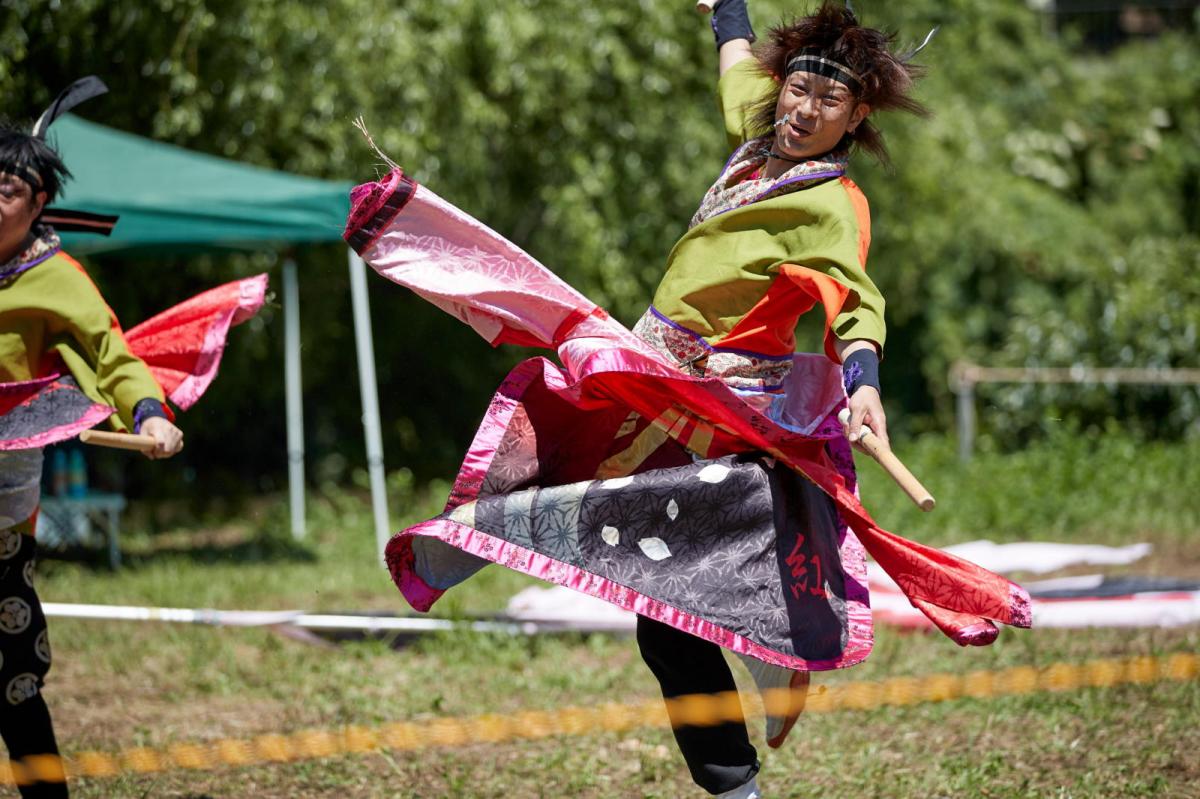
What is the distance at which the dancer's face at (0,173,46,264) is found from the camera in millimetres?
3084

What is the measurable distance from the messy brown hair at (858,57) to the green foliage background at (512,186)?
3.78 m

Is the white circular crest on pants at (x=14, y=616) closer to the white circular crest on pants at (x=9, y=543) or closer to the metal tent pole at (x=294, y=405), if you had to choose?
A: the white circular crest on pants at (x=9, y=543)

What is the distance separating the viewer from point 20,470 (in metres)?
3.12

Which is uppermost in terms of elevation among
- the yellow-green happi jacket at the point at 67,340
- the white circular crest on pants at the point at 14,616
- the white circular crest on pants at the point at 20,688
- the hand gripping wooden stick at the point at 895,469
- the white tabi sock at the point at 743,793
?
the yellow-green happi jacket at the point at 67,340

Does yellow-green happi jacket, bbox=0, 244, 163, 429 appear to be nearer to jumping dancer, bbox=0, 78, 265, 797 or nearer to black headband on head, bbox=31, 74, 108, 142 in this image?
jumping dancer, bbox=0, 78, 265, 797

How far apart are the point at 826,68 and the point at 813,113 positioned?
0.32 feet

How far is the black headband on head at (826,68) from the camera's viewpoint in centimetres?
282

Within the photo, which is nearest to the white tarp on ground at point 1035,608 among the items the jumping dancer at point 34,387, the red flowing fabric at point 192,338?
the red flowing fabric at point 192,338

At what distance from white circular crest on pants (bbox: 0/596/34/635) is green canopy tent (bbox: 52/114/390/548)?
367cm

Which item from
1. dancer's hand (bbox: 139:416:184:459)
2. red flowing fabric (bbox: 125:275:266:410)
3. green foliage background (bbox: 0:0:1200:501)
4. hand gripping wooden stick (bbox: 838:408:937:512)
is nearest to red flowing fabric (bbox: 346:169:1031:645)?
hand gripping wooden stick (bbox: 838:408:937:512)

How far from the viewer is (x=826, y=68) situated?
2.83m

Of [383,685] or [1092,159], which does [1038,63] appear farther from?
[383,685]

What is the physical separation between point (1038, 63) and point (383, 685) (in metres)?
15.5

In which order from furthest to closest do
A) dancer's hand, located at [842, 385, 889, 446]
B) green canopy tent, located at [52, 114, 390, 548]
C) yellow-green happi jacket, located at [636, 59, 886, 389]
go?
green canopy tent, located at [52, 114, 390, 548], yellow-green happi jacket, located at [636, 59, 886, 389], dancer's hand, located at [842, 385, 889, 446]
